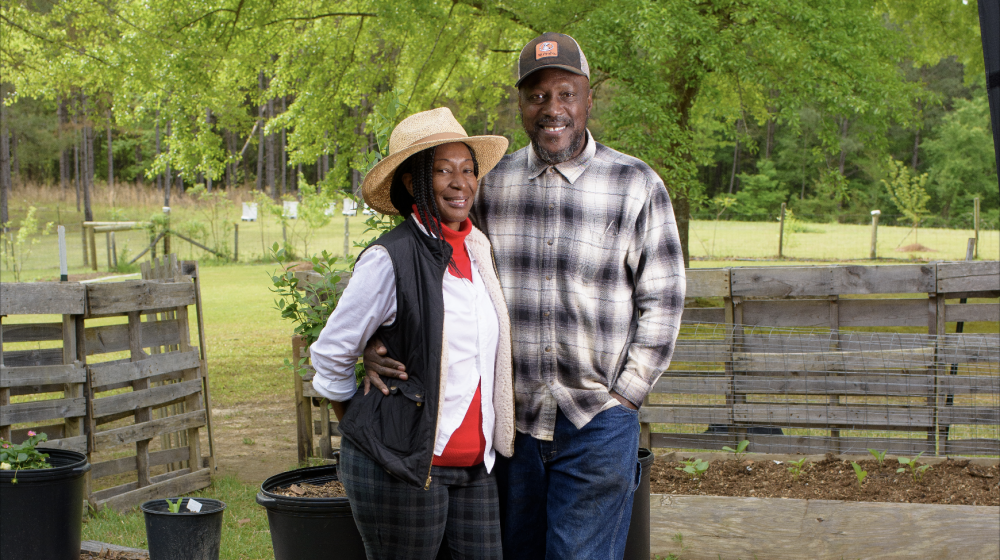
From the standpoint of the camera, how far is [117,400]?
5594 millimetres

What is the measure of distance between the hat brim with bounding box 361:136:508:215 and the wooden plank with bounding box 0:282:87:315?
3.38m

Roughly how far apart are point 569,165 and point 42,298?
4016mm

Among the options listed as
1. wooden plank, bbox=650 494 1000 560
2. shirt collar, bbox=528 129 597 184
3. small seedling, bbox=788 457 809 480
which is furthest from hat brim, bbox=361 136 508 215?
small seedling, bbox=788 457 809 480

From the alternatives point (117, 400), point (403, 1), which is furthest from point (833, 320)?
point (403, 1)

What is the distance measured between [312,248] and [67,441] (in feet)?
78.9

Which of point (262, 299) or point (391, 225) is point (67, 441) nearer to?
point (391, 225)

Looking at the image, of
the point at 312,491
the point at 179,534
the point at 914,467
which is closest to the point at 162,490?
the point at 179,534

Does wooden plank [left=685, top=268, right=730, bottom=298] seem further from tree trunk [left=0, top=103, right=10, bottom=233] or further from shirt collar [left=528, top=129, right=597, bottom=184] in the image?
tree trunk [left=0, top=103, right=10, bottom=233]

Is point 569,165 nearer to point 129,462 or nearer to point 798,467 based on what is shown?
point 798,467

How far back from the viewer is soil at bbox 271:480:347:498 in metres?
3.55

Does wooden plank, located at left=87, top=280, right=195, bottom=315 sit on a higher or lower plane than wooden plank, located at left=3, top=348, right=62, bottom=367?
higher

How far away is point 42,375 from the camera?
523cm

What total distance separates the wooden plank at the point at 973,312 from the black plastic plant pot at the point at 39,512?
17.9ft

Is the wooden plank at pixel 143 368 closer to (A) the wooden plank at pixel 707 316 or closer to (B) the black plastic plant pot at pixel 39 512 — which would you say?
(B) the black plastic plant pot at pixel 39 512
